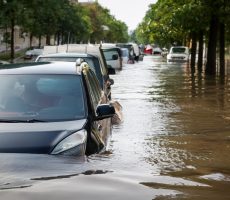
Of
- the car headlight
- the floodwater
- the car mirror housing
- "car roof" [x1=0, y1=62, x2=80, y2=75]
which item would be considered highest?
"car roof" [x1=0, y1=62, x2=80, y2=75]

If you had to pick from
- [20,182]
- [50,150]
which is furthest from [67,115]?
[20,182]

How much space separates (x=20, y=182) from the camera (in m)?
5.23

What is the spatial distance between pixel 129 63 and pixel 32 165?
159 feet

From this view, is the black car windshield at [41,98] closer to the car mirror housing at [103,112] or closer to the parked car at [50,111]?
the parked car at [50,111]

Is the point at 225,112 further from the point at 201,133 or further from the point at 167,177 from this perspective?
the point at 167,177

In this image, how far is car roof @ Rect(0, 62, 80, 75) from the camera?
7.90m

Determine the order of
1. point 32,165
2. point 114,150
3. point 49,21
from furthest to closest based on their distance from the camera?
point 49,21
point 114,150
point 32,165

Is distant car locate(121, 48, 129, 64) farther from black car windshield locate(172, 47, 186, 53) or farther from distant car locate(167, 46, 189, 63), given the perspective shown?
black car windshield locate(172, 47, 186, 53)

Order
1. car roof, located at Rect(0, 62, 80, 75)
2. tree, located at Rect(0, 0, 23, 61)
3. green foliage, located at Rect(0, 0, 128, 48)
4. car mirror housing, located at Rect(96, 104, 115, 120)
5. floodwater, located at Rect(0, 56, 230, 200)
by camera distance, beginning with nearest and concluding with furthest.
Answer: floodwater, located at Rect(0, 56, 230, 200) → car mirror housing, located at Rect(96, 104, 115, 120) → car roof, located at Rect(0, 62, 80, 75) → tree, located at Rect(0, 0, 23, 61) → green foliage, located at Rect(0, 0, 128, 48)

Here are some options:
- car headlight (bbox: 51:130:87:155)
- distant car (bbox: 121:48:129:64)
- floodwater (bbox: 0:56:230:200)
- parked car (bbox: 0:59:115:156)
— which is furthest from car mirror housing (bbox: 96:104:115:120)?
distant car (bbox: 121:48:129:64)

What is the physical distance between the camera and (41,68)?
8062 mm

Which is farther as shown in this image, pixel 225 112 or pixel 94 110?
pixel 225 112

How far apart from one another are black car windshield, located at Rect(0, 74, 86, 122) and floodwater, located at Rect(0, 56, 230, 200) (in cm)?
68

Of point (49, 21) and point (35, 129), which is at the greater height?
point (49, 21)
